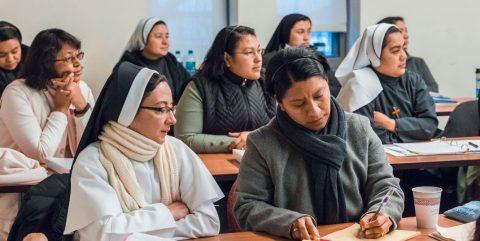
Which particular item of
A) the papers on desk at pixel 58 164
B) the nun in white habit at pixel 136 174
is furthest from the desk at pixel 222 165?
the nun in white habit at pixel 136 174

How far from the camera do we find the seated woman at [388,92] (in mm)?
4074

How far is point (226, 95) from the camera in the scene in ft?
13.6

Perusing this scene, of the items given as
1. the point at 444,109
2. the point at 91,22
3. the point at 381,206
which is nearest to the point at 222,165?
the point at 381,206

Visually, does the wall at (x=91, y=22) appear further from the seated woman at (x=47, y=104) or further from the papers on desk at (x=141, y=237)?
the papers on desk at (x=141, y=237)

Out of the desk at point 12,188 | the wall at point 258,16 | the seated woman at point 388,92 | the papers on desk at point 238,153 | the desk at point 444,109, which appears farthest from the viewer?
the wall at point 258,16

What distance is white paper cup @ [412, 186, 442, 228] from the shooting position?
2.24 m

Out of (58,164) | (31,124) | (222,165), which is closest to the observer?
(58,164)

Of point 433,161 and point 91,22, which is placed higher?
point 91,22

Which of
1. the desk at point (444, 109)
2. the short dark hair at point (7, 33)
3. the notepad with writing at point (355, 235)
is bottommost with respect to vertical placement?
the desk at point (444, 109)

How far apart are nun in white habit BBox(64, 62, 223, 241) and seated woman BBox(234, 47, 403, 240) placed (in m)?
0.18

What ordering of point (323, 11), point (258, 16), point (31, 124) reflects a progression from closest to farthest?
point (31, 124) → point (258, 16) → point (323, 11)

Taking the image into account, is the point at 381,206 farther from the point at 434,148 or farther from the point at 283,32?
the point at 283,32

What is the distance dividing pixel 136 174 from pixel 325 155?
0.66 metres

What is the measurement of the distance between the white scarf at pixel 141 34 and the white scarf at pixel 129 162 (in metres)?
3.82
